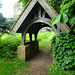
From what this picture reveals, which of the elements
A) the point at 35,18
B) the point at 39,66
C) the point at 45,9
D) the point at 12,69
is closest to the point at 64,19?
the point at 45,9

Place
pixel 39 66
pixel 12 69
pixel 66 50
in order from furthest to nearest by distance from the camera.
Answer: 1. pixel 39 66
2. pixel 12 69
3. pixel 66 50

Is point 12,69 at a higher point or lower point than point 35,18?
lower

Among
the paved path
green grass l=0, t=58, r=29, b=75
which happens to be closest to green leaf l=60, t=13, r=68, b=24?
the paved path

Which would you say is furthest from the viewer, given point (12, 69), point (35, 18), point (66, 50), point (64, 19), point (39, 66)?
point (35, 18)

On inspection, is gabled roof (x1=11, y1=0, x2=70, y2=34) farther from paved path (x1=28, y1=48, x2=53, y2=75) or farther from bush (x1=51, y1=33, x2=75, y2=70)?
paved path (x1=28, y1=48, x2=53, y2=75)

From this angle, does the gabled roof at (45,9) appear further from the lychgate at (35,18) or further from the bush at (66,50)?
the bush at (66,50)

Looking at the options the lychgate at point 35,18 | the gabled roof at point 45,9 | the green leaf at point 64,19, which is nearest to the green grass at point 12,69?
the lychgate at point 35,18

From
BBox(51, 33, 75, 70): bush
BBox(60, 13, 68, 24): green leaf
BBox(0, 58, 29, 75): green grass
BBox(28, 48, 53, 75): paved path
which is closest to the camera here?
BBox(60, 13, 68, 24): green leaf

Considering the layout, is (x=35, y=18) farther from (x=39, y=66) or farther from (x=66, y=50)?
(x=39, y=66)

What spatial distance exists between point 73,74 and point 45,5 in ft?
11.6

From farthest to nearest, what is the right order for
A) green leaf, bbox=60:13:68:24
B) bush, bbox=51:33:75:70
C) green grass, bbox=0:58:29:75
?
green grass, bbox=0:58:29:75 < bush, bbox=51:33:75:70 < green leaf, bbox=60:13:68:24

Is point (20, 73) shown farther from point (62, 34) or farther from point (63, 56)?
point (62, 34)

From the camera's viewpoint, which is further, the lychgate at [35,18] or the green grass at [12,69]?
the lychgate at [35,18]

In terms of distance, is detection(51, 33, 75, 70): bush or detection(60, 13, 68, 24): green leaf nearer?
detection(60, 13, 68, 24): green leaf
